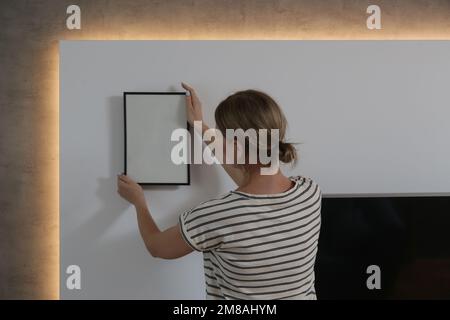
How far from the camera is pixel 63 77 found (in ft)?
5.52

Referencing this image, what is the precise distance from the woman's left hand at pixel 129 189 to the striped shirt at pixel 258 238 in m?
0.58

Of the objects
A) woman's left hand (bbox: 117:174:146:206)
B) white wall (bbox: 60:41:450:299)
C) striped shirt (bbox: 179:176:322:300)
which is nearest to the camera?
striped shirt (bbox: 179:176:322:300)

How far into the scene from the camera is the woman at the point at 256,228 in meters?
0.99

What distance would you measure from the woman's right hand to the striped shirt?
0.68 m

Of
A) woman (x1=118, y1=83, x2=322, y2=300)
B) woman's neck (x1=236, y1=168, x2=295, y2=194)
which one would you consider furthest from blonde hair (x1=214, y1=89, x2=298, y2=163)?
woman's neck (x1=236, y1=168, x2=295, y2=194)

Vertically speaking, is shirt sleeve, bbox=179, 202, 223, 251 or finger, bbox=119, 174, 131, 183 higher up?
finger, bbox=119, 174, 131, 183

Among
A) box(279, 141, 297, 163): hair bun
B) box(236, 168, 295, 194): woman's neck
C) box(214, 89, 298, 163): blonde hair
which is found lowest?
box(236, 168, 295, 194): woman's neck

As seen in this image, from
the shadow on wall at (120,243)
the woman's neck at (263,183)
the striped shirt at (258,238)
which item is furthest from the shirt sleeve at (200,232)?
the shadow on wall at (120,243)

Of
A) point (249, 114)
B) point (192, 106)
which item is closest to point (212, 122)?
point (192, 106)

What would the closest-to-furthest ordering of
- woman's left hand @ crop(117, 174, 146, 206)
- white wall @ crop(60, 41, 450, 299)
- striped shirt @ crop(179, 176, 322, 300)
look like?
striped shirt @ crop(179, 176, 322, 300), woman's left hand @ crop(117, 174, 146, 206), white wall @ crop(60, 41, 450, 299)

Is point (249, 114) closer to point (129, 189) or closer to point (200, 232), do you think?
point (200, 232)

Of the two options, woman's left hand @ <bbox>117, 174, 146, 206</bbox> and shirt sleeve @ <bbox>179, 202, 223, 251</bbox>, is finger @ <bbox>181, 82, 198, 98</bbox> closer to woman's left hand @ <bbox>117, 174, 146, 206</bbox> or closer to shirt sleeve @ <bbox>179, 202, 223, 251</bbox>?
woman's left hand @ <bbox>117, 174, 146, 206</bbox>

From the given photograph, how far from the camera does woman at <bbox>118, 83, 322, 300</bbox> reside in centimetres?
99

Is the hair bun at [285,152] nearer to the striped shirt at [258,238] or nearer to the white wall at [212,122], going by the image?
the striped shirt at [258,238]
